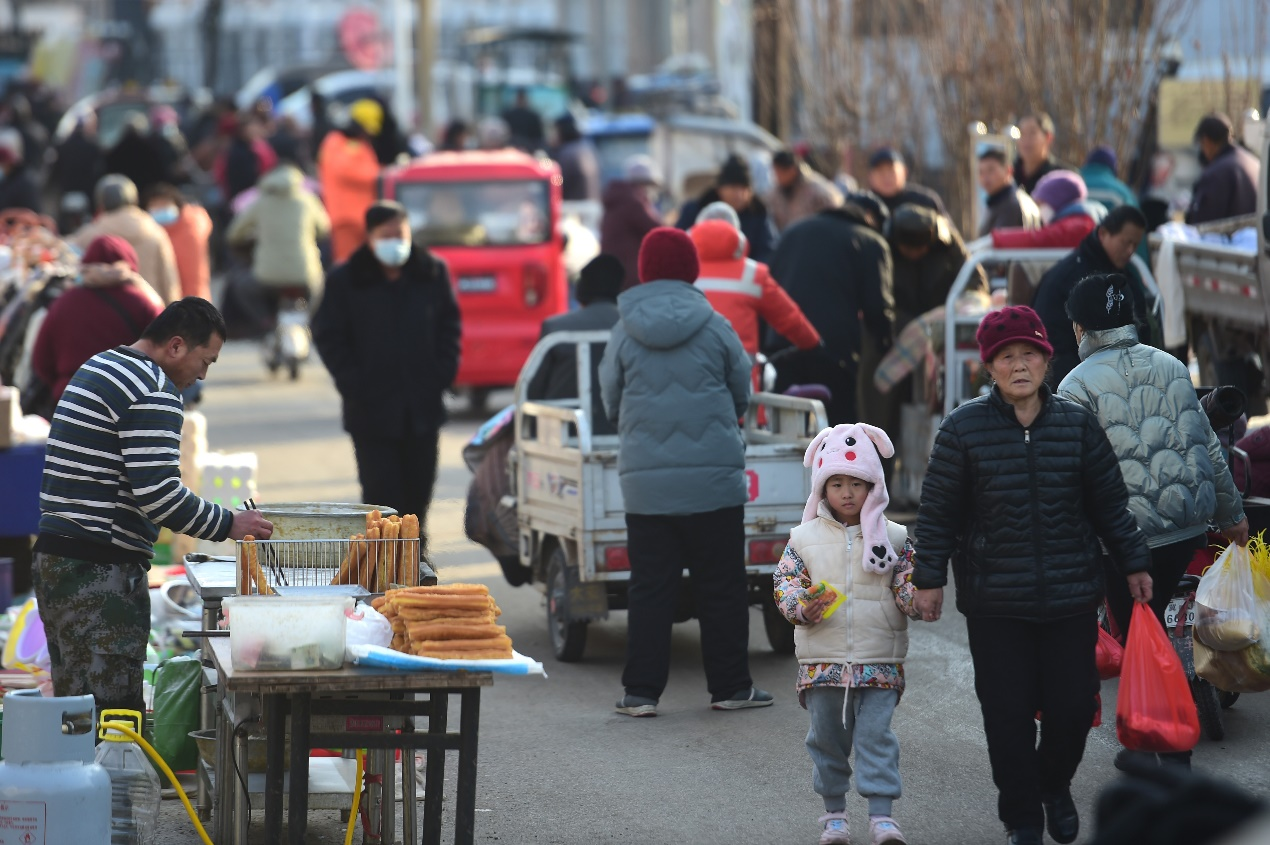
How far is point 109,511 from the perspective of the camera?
6316 mm

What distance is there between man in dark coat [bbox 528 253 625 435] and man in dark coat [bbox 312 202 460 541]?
612mm

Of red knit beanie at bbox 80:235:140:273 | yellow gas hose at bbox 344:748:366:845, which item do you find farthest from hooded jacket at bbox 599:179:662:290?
yellow gas hose at bbox 344:748:366:845

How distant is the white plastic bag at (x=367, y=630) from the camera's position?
572cm

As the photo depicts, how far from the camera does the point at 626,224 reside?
52.6 ft

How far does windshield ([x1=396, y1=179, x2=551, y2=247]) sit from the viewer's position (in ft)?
57.5

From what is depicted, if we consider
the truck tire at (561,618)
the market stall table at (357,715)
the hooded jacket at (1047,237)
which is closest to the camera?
the market stall table at (357,715)

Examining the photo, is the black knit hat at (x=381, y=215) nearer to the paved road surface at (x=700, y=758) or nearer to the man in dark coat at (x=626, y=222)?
the paved road surface at (x=700, y=758)

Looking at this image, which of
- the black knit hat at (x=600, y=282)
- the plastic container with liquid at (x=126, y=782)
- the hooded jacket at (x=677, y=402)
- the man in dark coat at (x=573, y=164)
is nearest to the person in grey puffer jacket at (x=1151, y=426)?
the hooded jacket at (x=677, y=402)

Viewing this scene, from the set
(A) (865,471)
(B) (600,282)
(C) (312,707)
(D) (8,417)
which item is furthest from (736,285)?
(C) (312,707)

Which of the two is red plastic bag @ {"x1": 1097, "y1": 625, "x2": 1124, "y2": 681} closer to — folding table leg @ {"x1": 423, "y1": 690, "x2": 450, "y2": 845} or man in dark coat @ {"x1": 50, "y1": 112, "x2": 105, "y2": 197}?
folding table leg @ {"x1": 423, "y1": 690, "x2": 450, "y2": 845}

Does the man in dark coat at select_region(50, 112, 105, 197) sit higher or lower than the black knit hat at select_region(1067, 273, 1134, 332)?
higher

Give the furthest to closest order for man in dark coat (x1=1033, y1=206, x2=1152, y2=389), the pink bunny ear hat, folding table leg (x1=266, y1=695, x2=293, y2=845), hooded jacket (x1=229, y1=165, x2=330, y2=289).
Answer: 1. hooded jacket (x1=229, y1=165, x2=330, y2=289)
2. man in dark coat (x1=1033, y1=206, x2=1152, y2=389)
3. the pink bunny ear hat
4. folding table leg (x1=266, y1=695, x2=293, y2=845)

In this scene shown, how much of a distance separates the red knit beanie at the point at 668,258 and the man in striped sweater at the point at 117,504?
2.30 metres

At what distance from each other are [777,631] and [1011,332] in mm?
3462
